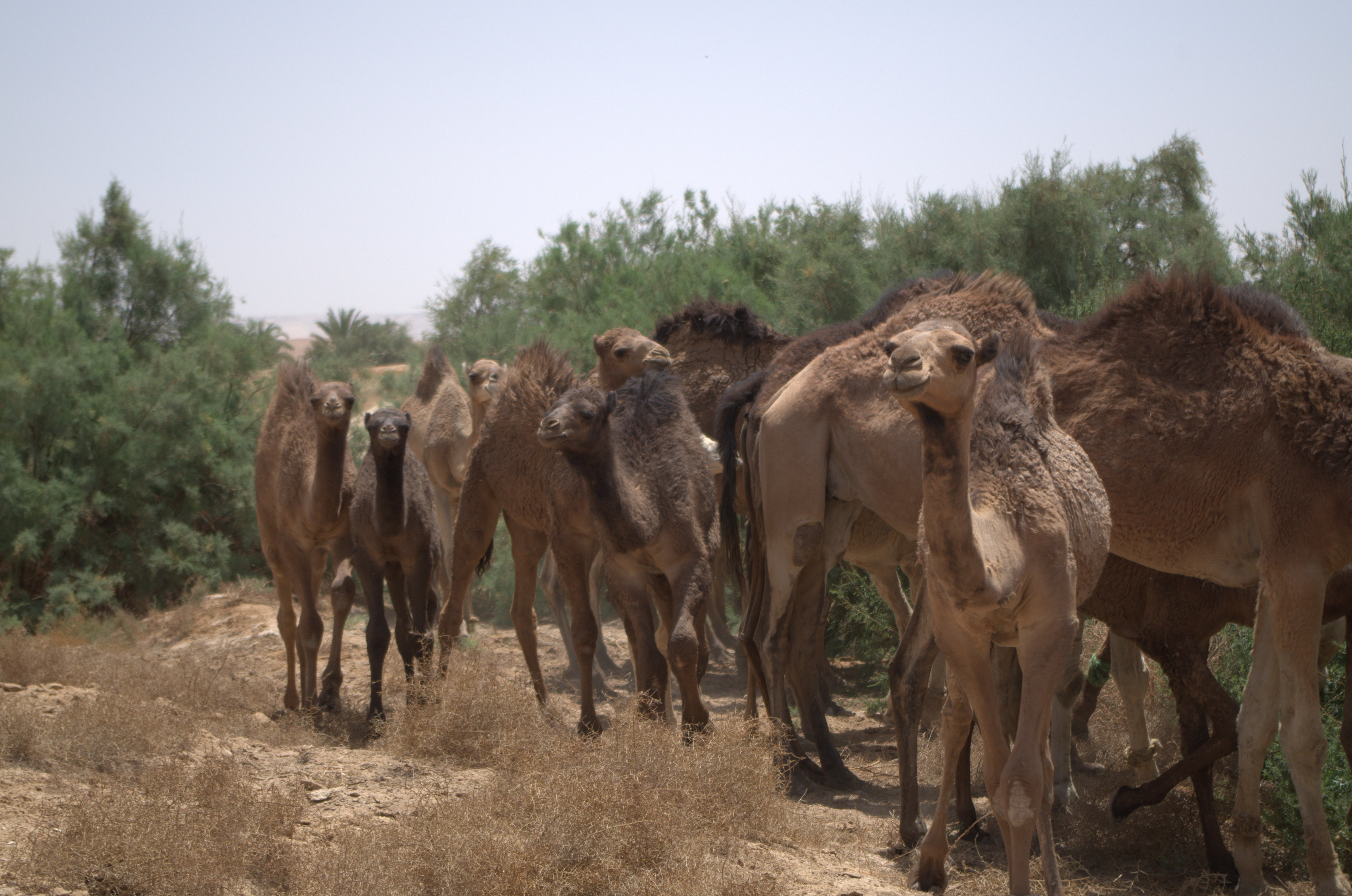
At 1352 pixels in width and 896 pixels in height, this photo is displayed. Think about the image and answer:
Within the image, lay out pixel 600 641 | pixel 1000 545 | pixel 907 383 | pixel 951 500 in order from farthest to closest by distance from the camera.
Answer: pixel 600 641 → pixel 1000 545 → pixel 951 500 → pixel 907 383

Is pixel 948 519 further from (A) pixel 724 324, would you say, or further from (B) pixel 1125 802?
(A) pixel 724 324

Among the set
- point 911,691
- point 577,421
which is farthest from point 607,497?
point 911,691

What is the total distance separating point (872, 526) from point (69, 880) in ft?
16.8

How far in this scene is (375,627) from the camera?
7.99 metres

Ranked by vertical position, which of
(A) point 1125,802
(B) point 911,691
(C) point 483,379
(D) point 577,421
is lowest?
(A) point 1125,802

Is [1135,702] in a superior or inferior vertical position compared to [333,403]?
inferior

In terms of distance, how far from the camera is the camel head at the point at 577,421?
243 inches

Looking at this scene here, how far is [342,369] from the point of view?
2247cm

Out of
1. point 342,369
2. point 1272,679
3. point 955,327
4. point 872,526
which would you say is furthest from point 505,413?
point 342,369

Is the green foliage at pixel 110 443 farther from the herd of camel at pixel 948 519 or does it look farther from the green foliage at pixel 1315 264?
the green foliage at pixel 1315 264

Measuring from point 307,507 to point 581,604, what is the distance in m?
2.63

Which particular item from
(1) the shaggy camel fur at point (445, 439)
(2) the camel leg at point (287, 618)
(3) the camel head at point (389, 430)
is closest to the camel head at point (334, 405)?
(3) the camel head at point (389, 430)

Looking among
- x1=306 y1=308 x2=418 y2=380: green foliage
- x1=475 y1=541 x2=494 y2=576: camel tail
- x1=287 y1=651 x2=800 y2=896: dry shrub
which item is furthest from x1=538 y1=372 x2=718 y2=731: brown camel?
x1=306 y1=308 x2=418 y2=380: green foliage

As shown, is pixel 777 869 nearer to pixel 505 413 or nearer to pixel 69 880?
pixel 69 880
